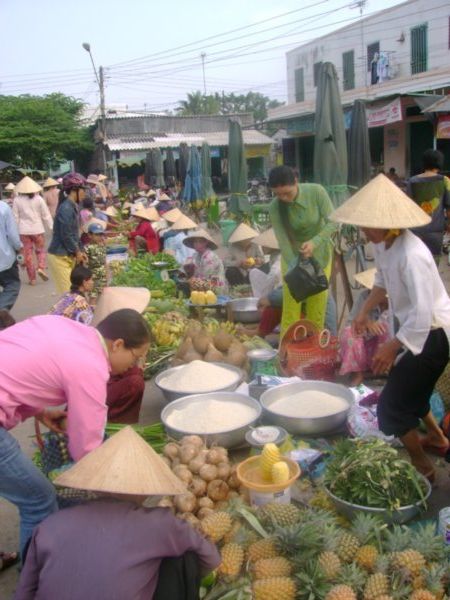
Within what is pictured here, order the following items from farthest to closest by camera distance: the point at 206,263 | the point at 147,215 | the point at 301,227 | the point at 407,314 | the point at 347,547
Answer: the point at 147,215 → the point at 206,263 → the point at 301,227 → the point at 407,314 → the point at 347,547

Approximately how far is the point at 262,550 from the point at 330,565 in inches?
12.0

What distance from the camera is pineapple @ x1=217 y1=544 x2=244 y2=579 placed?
2291mm

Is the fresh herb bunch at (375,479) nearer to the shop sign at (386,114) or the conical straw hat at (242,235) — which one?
the conical straw hat at (242,235)

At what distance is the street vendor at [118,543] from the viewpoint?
5.39 feet

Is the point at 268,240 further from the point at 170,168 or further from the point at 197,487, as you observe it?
the point at 170,168

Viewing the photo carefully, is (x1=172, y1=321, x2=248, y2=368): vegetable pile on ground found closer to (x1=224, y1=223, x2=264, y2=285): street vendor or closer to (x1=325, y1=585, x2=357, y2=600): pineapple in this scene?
(x1=224, y1=223, x2=264, y2=285): street vendor

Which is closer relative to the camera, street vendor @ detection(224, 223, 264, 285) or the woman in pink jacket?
street vendor @ detection(224, 223, 264, 285)

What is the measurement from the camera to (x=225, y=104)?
6650 cm

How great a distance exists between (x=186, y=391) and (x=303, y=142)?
2161 centimetres

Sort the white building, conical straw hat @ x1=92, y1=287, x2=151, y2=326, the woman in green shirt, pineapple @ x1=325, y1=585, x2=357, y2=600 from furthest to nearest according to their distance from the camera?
the white building
the woman in green shirt
conical straw hat @ x1=92, y1=287, x2=151, y2=326
pineapple @ x1=325, y1=585, x2=357, y2=600

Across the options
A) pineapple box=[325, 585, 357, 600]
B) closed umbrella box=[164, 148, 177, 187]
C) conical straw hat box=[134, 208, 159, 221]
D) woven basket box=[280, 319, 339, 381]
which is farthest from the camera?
closed umbrella box=[164, 148, 177, 187]

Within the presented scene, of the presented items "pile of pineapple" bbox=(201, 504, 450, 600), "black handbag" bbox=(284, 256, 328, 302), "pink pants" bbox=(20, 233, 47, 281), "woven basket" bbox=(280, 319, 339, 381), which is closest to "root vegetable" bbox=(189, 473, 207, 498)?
"pile of pineapple" bbox=(201, 504, 450, 600)

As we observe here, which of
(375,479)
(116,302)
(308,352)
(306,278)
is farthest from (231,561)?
(306,278)

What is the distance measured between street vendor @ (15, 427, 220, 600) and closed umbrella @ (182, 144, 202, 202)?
13761 millimetres
